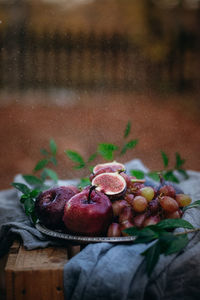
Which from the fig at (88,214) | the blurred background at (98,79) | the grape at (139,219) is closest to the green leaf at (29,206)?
the fig at (88,214)

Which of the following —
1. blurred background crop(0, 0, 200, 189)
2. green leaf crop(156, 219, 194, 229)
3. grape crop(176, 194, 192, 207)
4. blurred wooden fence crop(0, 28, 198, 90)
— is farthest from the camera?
blurred wooden fence crop(0, 28, 198, 90)

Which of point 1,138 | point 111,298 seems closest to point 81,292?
point 111,298

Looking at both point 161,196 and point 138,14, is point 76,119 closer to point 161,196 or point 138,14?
point 138,14

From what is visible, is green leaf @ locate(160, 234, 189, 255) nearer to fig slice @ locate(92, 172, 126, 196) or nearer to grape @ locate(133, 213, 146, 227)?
grape @ locate(133, 213, 146, 227)

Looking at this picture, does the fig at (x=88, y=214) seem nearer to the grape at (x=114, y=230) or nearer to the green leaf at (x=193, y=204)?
the grape at (x=114, y=230)

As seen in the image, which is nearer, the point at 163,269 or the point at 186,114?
the point at 163,269

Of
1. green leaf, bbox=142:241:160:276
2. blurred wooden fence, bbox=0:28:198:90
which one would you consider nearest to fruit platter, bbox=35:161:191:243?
green leaf, bbox=142:241:160:276

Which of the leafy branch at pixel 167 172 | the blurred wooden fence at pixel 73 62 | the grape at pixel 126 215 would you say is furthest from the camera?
the blurred wooden fence at pixel 73 62
